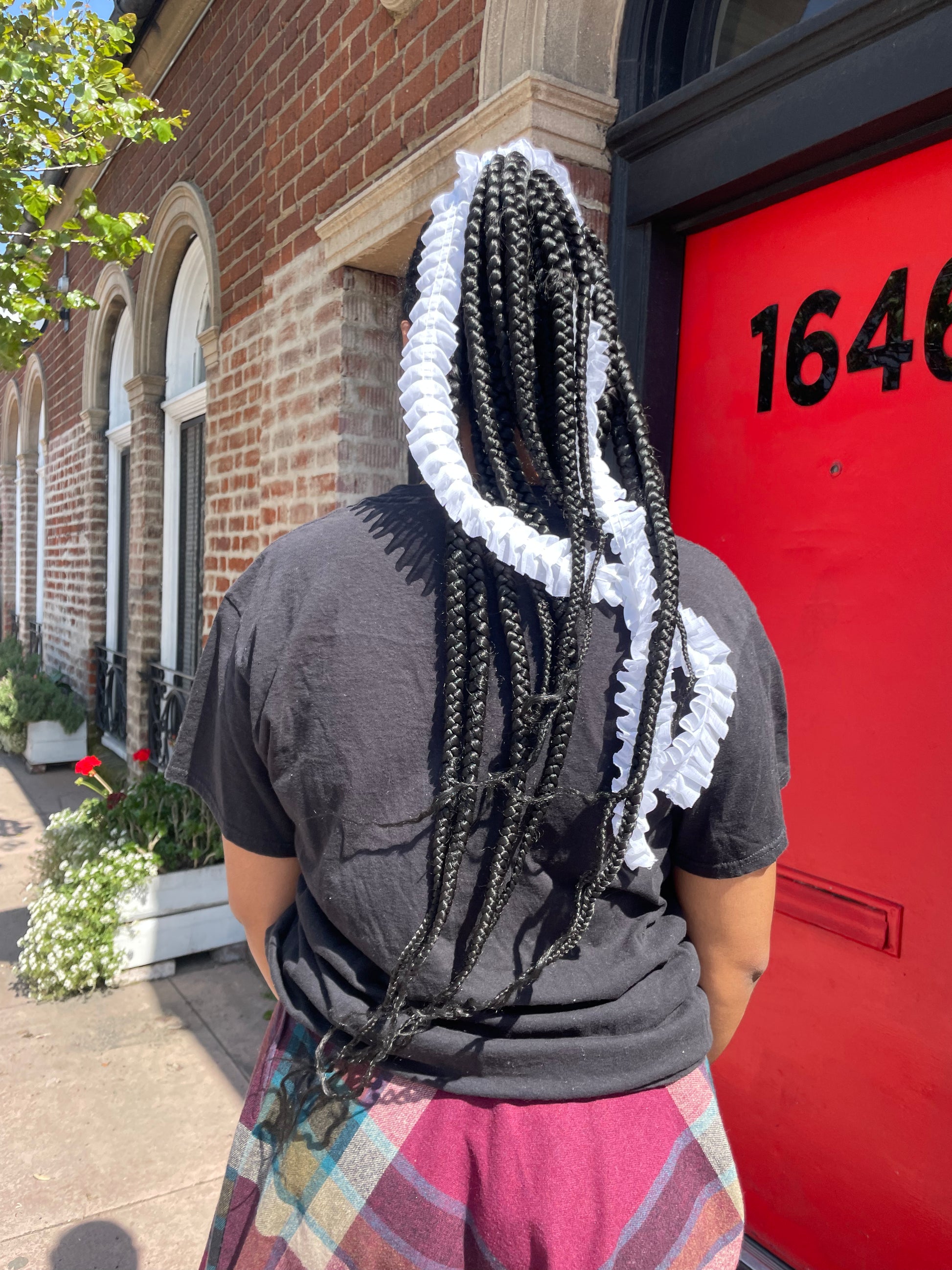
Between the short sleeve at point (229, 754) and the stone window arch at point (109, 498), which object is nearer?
the short sleeve at point (229, 754)

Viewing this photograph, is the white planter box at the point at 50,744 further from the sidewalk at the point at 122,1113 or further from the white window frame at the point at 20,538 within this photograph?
the white window frame at the point at 20,538

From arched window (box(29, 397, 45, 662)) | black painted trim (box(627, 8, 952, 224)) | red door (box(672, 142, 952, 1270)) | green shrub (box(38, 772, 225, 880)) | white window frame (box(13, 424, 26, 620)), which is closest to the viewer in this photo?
black painted trim (box(627, 8, 952, 224))

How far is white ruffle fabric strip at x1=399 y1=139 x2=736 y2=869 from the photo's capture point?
1003 mm

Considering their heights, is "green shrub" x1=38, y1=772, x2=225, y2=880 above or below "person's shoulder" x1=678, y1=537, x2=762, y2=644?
below

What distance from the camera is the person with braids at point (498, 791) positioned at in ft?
3.28

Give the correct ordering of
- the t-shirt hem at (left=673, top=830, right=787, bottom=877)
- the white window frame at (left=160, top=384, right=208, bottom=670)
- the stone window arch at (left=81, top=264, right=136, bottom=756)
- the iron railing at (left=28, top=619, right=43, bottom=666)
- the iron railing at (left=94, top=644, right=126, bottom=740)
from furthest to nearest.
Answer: the iron railing at (left=28, top=619, right=43, bottom=666), the stone window arch at (left=81, top=264, right=136, bottom=756), the iron railing at (left=94, top=644, right=126, bottom=740), the white window frame at (left=160, top=384, right=208, bottom=670), the t-shirt hem at (left=673, top=830, right=787, bottom=877)

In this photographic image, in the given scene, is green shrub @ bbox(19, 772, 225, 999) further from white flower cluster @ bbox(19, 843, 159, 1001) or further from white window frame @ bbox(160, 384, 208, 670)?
white window frame @ bbox(160, 384, 208, 670)

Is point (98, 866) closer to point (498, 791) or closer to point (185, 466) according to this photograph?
point (185, 466)

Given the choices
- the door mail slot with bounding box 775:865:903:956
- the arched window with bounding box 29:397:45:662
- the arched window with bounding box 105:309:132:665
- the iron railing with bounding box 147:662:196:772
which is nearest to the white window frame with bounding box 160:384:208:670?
the iron railing with bounding box 147:662:196:772

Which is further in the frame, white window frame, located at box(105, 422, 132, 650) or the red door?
white window frame, located at box(105, 422, 132, 650)

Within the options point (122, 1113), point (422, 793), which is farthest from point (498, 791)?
point (122, 1113)

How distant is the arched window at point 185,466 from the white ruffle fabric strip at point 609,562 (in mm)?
4723

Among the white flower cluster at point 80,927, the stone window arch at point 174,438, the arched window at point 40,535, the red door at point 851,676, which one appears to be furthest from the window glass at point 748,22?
the arched window at point 40,535

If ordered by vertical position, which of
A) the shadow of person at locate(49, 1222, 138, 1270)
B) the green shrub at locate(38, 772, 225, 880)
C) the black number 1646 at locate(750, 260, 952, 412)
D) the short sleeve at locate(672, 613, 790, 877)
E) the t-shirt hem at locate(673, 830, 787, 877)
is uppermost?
the black number 1646 at locate(750, 260, 952, 412)
